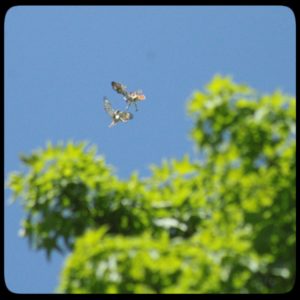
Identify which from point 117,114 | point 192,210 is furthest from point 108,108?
point 192,210

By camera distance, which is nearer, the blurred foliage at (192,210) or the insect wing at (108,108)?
the blurred foliage at (192,210)

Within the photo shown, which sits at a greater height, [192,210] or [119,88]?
[119,88]

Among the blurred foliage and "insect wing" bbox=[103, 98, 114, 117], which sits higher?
"insect wing" bbox=[103, 98, 114, 117]

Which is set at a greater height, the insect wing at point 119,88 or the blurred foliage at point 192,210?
the insect wing at point 119,88

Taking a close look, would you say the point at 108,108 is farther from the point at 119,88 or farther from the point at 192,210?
the point at 192,210

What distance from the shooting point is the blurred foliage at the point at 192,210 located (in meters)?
6.89

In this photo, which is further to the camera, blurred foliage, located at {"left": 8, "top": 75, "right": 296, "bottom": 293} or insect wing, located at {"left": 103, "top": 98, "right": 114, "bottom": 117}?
insect wing, located at {"left": 103, "top": 98, "right": 114, "bottom": 117}

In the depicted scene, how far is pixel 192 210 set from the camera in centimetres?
817

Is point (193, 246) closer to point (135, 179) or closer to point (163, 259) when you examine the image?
Result: point (163, 259)

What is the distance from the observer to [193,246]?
22.9 ft

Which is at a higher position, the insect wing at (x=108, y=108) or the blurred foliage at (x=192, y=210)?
the insect wing at (x=108, y=108)

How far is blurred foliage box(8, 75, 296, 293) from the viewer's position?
6891mm

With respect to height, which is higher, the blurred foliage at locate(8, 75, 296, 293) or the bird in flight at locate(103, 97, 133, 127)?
the bird in flight at locate(103, 97, 133, 127)
